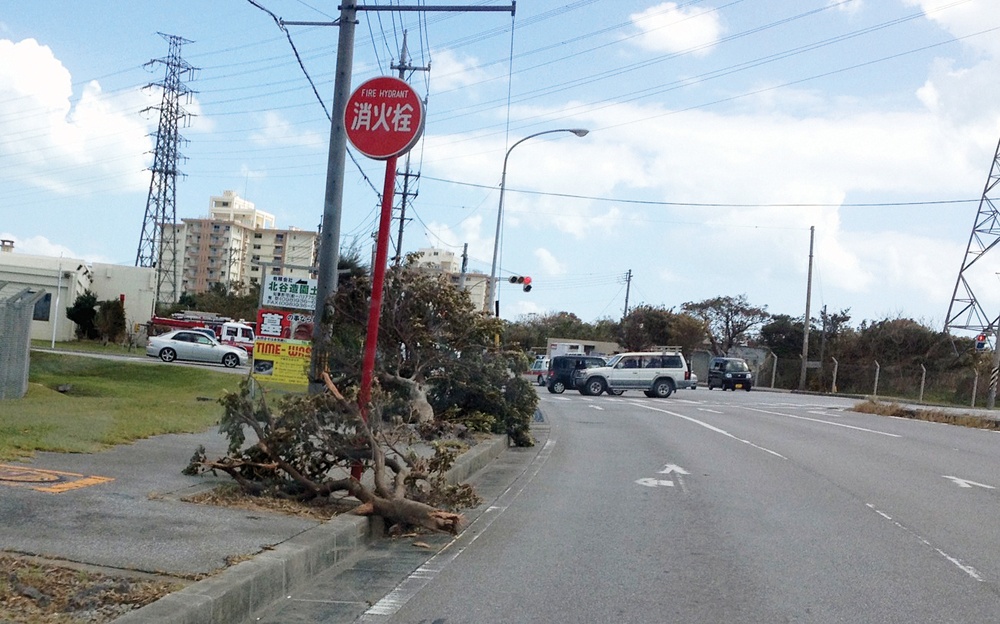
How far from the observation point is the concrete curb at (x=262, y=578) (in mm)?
4836

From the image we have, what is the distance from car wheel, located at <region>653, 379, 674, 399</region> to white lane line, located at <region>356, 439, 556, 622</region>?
30.3 m

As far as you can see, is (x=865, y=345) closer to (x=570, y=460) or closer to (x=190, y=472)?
(x=570, y=460)

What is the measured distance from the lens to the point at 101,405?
16078 millimetres

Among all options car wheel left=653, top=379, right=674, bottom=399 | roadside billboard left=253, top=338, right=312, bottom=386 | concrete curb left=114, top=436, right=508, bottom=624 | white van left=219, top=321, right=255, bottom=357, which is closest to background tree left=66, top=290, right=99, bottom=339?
white van left=219, top=321, right=255, bottom=357

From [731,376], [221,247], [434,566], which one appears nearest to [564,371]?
[731,376]

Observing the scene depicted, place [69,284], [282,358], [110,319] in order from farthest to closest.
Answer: [69,284] → [110,319] → [282,358]

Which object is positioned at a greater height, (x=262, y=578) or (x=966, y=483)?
(x=966, y=483)

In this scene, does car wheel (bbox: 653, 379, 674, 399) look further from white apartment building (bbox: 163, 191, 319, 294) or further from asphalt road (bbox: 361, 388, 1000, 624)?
white apartment building (bbox: 163, 191, 319, 294)

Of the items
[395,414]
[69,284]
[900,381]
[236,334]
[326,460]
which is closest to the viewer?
[326,460]

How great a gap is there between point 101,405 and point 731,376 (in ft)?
147

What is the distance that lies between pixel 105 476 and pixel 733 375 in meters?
50.2

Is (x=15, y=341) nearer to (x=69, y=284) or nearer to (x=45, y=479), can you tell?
(x=45, y=479)

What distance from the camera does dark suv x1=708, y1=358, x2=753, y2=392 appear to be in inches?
2200

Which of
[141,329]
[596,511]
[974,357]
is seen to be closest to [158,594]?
[596,511]
